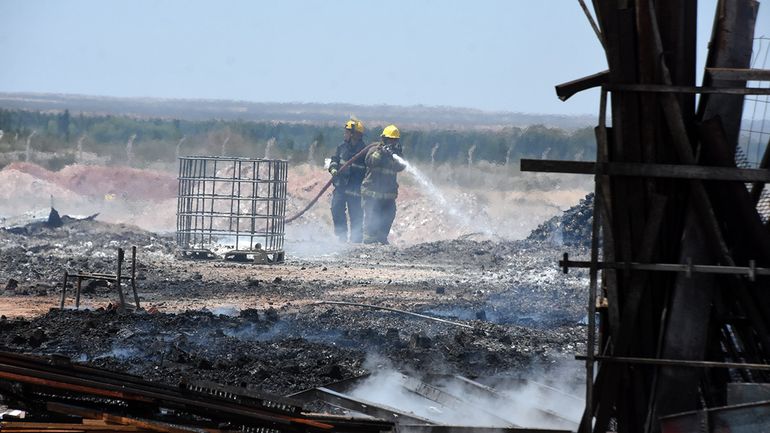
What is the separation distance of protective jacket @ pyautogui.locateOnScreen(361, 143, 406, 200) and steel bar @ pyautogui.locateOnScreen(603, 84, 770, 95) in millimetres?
21792

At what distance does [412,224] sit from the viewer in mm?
37906

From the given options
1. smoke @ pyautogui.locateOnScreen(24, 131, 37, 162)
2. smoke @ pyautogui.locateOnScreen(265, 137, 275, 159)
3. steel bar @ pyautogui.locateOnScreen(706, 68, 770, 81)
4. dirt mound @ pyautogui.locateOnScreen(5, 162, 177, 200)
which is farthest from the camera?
smoke @ pyautogui.locateOnScreen(265, 137, 275, 159)

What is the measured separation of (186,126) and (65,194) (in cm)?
1767

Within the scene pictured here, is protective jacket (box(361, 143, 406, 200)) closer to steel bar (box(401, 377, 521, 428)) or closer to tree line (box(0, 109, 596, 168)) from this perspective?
tree line (box(0, 109, 596, 168))

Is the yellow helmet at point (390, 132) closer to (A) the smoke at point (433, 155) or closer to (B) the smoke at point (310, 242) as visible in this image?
(B) the smoke at point (310, 242)

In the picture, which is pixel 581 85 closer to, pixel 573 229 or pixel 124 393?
pixel 124 393

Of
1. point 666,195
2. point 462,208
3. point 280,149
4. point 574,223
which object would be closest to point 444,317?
point 666,195

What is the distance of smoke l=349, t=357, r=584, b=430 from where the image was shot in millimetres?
9469

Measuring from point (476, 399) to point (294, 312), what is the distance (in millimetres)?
Answer: 6442

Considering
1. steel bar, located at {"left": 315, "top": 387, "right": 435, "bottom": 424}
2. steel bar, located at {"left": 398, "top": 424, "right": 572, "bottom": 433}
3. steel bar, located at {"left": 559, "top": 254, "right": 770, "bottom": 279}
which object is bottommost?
steel bar, located at {"left": 315, "top": 387, "right": 435, "bottom": 424}

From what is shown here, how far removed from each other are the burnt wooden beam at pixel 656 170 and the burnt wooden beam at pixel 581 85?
0.46m

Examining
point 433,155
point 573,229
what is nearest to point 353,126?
point 573,229

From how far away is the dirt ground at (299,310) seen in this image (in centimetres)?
1180

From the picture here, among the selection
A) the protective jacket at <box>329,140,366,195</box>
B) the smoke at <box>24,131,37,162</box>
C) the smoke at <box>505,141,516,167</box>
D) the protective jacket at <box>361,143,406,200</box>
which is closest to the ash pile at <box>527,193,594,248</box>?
the protective jacket at <box>361,143,406,200</box>
